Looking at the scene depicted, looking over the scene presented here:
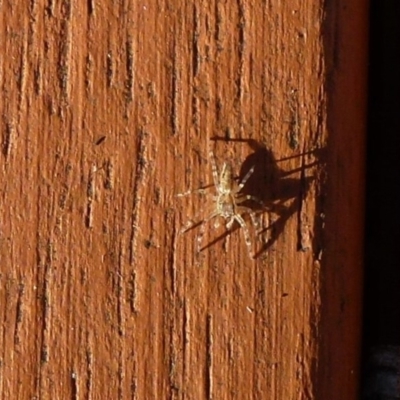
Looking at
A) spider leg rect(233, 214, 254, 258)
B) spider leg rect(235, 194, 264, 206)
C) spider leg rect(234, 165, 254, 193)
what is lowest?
spider leg rect(233, 214, 254, 258)

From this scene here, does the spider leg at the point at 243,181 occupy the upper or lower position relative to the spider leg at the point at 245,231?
upper

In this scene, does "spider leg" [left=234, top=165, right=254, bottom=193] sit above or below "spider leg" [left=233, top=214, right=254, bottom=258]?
above

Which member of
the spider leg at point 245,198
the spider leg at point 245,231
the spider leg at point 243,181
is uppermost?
the spider leg at point 243,181

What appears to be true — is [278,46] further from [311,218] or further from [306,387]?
[306,387]

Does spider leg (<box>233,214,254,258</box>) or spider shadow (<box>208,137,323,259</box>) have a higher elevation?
spider shadow (<box>208,137,323,259</box>)

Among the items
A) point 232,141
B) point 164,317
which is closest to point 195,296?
point 164,317
